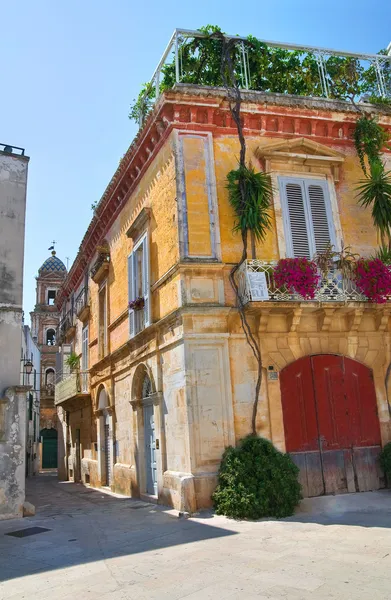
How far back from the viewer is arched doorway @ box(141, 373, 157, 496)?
11.9 m

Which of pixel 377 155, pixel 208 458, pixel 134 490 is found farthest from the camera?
pixel 134 490

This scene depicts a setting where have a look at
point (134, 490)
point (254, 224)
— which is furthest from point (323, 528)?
point (134, 490)

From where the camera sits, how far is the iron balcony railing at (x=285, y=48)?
11.8 m

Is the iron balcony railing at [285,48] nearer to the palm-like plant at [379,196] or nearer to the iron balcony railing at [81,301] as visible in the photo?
the palm-like plant at [379,196]

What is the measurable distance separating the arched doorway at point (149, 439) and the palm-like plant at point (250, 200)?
14.5 feet

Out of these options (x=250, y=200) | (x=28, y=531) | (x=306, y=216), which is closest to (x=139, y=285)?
(x=250, y=200)

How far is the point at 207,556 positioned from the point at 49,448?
35.5 m

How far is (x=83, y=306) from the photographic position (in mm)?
20453

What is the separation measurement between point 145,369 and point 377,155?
7521 millimetres

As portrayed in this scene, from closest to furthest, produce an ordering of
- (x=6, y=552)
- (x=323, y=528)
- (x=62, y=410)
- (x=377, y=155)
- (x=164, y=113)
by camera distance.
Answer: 1. (x=6, y=552)
2. (x=323, y=528)
3. (x=164, y=113)
4. (x=377, y=155)
5. (x=62, y=410)

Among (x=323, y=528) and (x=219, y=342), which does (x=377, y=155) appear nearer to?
(x=219, y=342)

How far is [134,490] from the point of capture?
12906 mm

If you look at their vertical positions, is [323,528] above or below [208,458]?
below

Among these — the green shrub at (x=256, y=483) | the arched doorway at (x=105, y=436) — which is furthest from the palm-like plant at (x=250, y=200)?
the arched doorway at (x=105, y=436)
